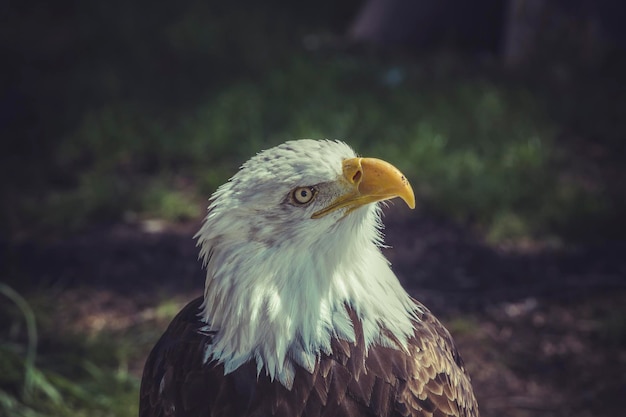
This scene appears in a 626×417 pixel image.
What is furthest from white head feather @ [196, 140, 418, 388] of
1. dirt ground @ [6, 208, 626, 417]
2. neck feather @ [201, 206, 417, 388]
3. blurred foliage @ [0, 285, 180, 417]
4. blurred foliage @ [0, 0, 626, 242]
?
blurred foliage @ [0, 0, 626, 242]

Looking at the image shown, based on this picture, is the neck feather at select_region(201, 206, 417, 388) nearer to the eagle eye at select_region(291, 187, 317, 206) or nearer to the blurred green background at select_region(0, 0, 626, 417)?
the eagle eye at select_region(291, 187, 317, 206)

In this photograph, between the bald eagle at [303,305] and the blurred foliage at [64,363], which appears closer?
the bald eagle at [303,305]

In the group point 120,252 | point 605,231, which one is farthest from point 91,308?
point 605,231

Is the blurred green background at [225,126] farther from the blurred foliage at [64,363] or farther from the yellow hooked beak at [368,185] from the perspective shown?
the yellow hooked beak at [368,185]

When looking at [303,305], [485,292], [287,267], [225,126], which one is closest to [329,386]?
[303,305]

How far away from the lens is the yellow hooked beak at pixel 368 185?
231 cm

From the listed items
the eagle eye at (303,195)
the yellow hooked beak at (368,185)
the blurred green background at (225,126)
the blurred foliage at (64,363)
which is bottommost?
the yellow hooked beak at (368,185)

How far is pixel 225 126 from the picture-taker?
610 cm

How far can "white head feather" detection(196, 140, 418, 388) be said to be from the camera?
2.38 meters

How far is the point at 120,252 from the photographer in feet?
15.9

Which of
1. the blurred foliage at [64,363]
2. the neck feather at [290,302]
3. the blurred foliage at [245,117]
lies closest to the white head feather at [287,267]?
the neck feather at [290,302]

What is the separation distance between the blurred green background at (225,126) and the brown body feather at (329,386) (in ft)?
4.45

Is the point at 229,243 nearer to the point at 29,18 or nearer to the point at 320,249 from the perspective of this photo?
the point at 320,249

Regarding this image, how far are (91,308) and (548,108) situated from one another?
354 centimetres
